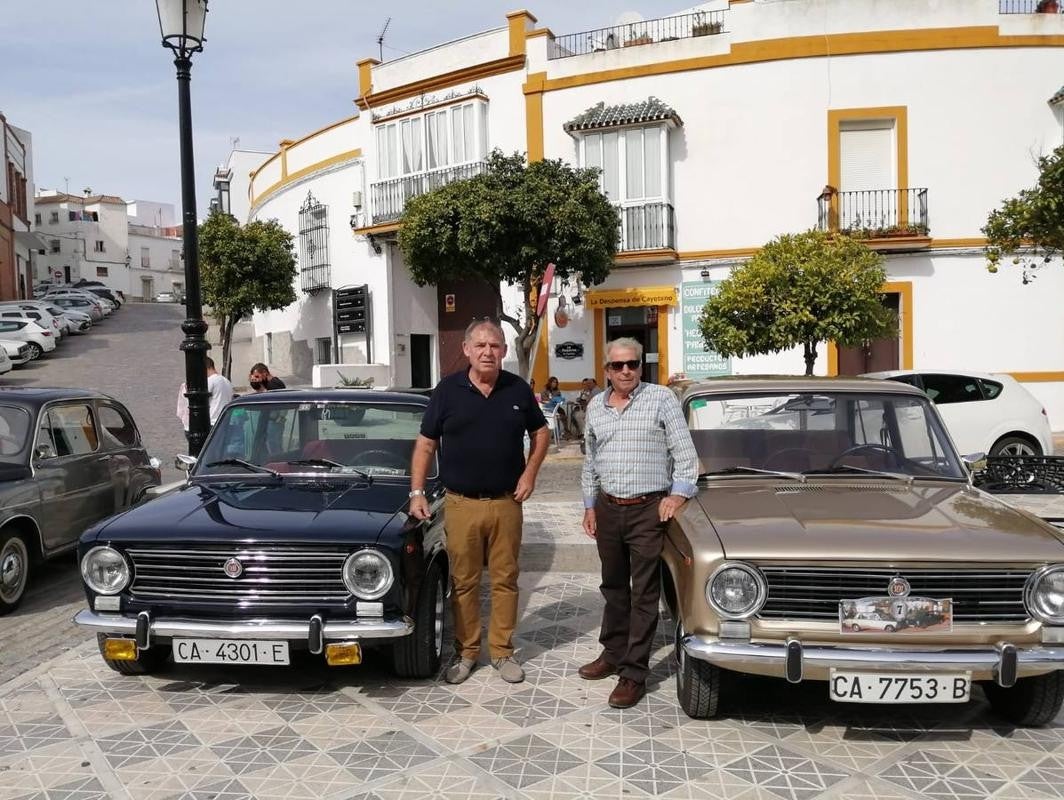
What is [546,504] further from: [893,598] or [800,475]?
[893,598]

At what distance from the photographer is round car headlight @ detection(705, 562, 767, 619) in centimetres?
371

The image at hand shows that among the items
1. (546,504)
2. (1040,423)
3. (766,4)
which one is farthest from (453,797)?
(766,4)

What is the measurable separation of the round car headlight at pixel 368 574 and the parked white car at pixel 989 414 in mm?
9199

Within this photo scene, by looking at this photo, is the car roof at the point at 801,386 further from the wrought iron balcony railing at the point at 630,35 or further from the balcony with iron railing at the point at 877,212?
the wrought iron balcony railing at the point at 630,35

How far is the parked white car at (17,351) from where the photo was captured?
25.9 meters

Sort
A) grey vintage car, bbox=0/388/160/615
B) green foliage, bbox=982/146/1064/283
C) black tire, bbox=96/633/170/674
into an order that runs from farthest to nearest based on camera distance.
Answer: green foliage, bbox=982/146/1064/283 → grey vintage car, bbox=0/388/160/615 → black tire, bbox=96/633/170/674

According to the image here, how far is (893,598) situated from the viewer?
3.64 meters

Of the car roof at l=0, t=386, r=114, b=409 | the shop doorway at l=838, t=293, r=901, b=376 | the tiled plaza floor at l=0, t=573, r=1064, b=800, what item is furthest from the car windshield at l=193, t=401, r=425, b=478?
the shop doorway at l=838, t=293, r=901, b=376

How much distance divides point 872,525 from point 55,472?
20.1ft

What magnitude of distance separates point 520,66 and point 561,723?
18.9 m

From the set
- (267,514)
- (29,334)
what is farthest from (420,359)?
(267,514)

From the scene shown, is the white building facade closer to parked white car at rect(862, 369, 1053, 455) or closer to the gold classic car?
parked white car at rect(862, 369, 1053, 455)

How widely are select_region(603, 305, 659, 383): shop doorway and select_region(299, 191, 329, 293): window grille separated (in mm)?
9552

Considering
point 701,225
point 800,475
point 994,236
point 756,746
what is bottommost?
point 756,746
